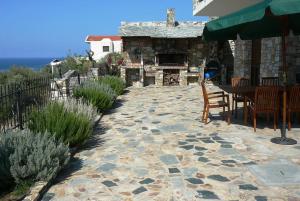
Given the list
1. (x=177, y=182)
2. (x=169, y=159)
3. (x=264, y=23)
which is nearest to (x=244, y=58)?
(x=264, y=23)

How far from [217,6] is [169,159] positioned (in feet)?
29.6

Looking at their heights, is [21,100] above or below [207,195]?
above

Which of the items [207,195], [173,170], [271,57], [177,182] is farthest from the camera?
[271,57]

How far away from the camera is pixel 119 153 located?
20.0 feet

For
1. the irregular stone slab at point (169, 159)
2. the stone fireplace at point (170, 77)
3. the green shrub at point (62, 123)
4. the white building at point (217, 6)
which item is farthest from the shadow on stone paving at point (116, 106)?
the stone fireplace at point (170, 77)

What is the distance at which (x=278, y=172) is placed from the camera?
5.06 metres

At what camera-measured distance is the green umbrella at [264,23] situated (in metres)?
5.11

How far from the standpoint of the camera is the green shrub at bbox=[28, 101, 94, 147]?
19.7 ft

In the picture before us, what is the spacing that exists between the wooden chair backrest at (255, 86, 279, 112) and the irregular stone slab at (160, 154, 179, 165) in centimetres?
232

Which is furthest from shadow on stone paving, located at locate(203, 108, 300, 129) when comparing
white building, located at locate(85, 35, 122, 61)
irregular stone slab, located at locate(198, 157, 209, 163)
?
white building, located at locate(85, 35, 122, 61)

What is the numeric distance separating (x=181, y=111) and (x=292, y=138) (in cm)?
391

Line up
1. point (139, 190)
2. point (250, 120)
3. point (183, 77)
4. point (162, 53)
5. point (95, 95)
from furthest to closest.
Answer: point (162, 53) → point (183, 77) → point (95, 95) → point (250, 120) → point (139, 190)

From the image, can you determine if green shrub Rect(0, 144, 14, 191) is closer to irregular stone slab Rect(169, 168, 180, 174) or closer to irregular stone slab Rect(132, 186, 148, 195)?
irregular stone slab Rect(132, 186, 148, 195)

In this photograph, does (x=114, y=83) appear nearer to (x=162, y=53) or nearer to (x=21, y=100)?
(x=162, y=53)
